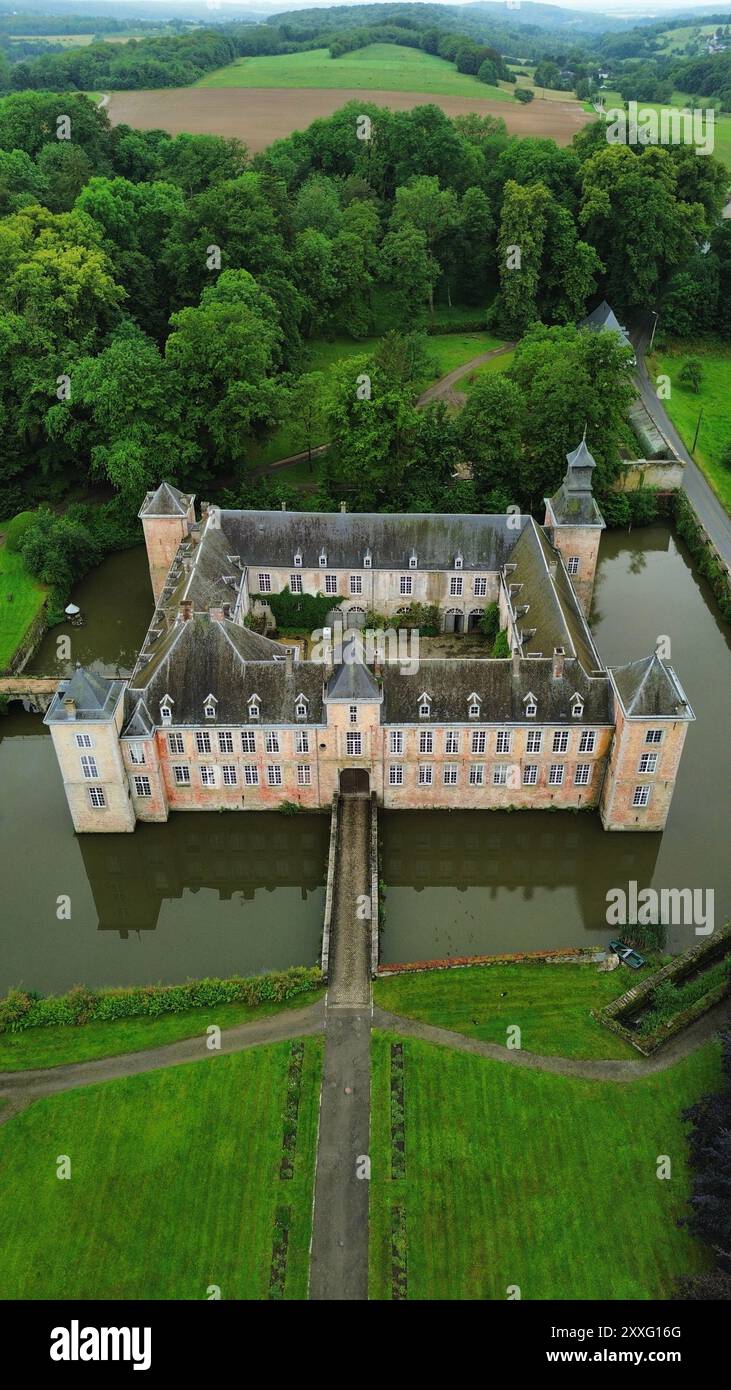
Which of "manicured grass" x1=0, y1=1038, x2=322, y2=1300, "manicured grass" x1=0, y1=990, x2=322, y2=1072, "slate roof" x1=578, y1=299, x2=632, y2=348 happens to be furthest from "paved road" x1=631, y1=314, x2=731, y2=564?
"manicured grass" x1=0, y1=1038, x2=322, y2=1300

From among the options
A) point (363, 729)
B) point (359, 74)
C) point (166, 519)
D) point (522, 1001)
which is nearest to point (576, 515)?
point (363, 729)

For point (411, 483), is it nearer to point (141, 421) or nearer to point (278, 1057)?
point (141, 421)

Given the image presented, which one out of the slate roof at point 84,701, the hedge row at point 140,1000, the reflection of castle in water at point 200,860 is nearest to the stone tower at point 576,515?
the reflection of castle in water at point 200,860

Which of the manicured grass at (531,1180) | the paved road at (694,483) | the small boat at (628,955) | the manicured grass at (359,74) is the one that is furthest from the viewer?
the manicured grass at (359,74)

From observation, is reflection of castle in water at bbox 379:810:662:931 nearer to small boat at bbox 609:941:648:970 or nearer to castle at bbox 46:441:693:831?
castle at bbox 46:441:693:831

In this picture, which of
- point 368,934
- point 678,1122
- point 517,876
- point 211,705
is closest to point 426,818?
point 517,876

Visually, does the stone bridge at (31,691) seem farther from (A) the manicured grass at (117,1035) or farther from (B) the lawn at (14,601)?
(A) the manicured grass at (117,1035)
